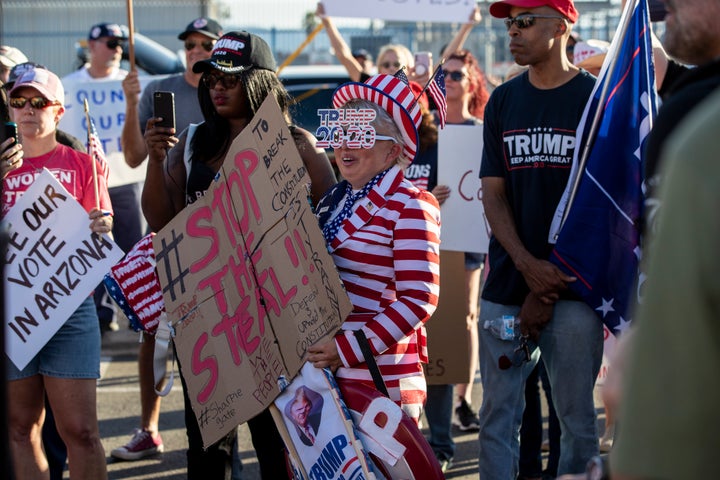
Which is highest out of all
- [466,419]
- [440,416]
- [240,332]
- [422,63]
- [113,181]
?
[422,63]

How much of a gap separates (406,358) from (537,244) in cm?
88

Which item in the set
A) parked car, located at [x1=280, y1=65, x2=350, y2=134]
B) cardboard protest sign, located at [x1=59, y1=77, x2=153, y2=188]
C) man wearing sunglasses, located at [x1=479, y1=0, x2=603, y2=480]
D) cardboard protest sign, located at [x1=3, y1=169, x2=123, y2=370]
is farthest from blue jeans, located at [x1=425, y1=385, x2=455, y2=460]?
parked car, located at [x1=280, y1=65, x2=350, y2=134]

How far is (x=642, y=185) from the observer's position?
3.62 metres

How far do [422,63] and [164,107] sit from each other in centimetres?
271

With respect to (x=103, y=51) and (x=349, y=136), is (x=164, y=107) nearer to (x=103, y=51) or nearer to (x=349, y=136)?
(x=349, y=136)

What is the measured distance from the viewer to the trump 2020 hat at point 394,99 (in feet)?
11.4

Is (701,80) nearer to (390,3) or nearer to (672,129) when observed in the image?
(672,129)

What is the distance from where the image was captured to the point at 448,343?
5.04 meters

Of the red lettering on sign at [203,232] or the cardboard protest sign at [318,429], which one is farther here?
the red lettering on sign at [203,232]

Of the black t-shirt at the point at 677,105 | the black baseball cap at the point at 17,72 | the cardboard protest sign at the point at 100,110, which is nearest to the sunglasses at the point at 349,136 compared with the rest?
the black t-shirt at the point at 677,105

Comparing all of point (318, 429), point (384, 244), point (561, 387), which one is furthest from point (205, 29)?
point (318, 429)

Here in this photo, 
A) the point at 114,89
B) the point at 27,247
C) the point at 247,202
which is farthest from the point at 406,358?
the point at 114,89

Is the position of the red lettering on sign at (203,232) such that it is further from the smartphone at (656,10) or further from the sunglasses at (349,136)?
the smartphone at (656,10)

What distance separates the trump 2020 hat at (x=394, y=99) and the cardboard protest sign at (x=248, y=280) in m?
0.28
